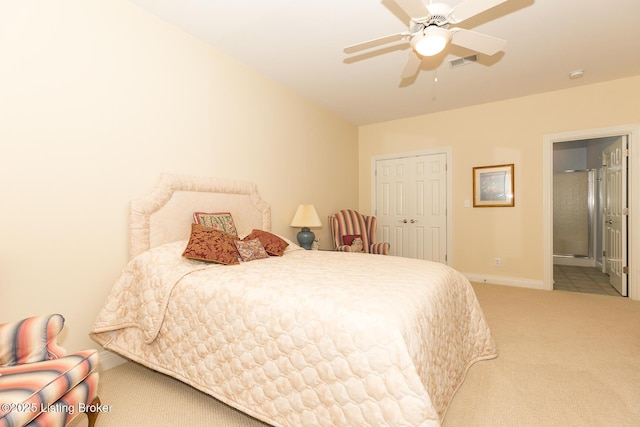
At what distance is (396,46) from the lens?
2.84 m

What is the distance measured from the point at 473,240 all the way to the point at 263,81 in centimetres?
372

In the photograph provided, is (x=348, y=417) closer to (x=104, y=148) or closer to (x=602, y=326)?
(x=104, y=148)

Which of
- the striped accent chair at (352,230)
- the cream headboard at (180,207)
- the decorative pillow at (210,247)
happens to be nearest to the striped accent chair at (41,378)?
the decorative pillow at (210,247)

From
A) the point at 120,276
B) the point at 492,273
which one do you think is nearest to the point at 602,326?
the point at 492,273

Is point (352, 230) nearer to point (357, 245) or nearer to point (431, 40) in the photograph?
point (357, 245)

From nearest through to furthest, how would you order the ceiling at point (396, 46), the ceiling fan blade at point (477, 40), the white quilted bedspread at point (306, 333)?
the white quilted bedspread at point (306, 333) < the ceiling fan blade at point (477, 40) < the ceiling at point (396, 46)

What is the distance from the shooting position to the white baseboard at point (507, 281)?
13.5 feet

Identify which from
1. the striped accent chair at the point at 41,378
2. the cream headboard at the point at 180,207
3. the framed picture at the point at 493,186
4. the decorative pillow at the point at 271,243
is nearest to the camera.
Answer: the striped accent chair at the point at 41,378

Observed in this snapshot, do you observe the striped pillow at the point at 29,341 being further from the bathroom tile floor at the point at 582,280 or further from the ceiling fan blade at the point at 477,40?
A: the bathroom tile floor at the point at 582,280

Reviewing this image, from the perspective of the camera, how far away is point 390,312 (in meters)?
1.28

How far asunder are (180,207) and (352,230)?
264cm

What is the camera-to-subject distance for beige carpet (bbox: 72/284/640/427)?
159 cm

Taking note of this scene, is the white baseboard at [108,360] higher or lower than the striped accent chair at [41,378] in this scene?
lower

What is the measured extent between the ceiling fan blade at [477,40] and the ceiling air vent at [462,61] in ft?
3.33
